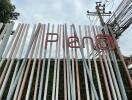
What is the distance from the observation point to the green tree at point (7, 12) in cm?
1012

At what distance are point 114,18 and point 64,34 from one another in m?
3.58

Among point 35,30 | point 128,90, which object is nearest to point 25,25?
point 35,30

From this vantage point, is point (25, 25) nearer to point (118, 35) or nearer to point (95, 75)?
point (95, 75)

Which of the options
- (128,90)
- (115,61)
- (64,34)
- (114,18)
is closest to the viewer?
(128,90)

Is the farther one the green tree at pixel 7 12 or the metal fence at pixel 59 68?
the green tree at pixel 7 12

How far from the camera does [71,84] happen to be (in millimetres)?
3869

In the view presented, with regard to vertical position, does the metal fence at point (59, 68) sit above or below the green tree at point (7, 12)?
below

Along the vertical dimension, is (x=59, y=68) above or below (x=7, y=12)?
below

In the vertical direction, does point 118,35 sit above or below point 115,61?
above

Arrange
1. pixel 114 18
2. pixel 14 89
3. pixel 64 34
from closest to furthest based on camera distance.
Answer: pixel 14 89 → pixel 64 34 → pixel 114 18

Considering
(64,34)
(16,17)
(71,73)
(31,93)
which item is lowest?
(31,93)

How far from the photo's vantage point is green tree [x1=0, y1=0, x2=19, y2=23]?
33.2 ft

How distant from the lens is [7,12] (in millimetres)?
10445

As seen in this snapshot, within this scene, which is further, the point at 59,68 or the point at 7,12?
the point at 7,12
